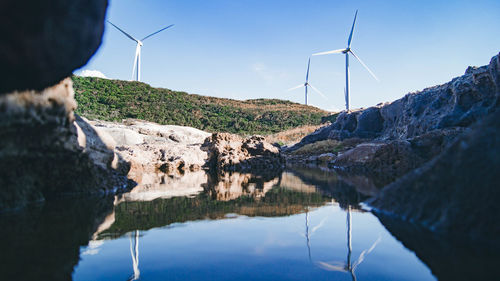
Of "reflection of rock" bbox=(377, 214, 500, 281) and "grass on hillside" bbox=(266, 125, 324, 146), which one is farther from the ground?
"grass on hillside" bbox=(266, 125, 324, 146)

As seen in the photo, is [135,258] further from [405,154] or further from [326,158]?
[326,158]

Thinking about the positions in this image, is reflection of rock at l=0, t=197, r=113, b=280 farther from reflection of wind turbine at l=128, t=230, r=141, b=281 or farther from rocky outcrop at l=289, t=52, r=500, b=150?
rocky outcrop at l=289, t=52, r=500, b=150

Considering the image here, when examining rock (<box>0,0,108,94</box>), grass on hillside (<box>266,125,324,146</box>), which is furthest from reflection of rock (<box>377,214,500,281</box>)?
grass on hillside (<box>266,125,324,146</box>)

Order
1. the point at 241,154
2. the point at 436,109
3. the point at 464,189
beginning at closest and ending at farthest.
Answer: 1. the point at 464,189
2. the point at 241,154
3. the point at 436,109

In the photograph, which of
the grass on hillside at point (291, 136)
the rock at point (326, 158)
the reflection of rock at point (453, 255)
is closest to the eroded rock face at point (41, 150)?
the reflection of rock at point (453, 255)

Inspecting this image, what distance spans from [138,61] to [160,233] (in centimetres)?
3546

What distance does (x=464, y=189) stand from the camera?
2.22m

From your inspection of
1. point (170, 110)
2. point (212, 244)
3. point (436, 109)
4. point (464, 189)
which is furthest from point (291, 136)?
point (464, 189)

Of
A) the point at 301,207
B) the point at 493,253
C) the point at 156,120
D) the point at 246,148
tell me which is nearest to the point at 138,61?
the point at 156,120

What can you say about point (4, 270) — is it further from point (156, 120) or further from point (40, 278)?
point (156, 120)

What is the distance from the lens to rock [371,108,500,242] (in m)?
2.09

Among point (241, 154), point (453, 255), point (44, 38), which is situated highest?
point (44, 38)

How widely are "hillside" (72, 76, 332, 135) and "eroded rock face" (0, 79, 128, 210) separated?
104 ft

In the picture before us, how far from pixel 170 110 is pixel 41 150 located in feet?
151
